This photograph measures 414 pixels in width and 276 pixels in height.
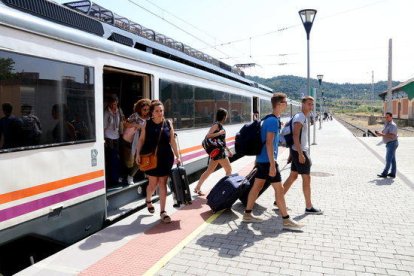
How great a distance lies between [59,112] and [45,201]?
1.02 metres

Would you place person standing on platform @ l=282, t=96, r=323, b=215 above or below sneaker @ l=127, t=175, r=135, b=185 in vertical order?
above

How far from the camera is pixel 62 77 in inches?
180

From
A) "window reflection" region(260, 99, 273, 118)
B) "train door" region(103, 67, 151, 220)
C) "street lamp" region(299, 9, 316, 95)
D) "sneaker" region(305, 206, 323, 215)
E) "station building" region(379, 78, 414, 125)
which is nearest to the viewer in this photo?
"train door" region(103, 67, 151, 220)

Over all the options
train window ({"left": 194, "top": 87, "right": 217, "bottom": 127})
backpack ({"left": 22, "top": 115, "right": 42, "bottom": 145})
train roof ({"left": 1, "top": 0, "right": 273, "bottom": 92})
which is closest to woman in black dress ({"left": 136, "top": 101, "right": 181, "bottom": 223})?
train roof ({"left": 1, "top": 0, "right": 273, "bottom": 92})

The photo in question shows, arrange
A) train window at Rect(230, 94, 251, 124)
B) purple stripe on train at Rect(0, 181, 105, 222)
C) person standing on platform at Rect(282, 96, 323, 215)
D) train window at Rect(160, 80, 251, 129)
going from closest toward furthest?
1. purple stripe on train at Rect(0, 181, 105, 222)
2. person standing on platform at Rect(282, 96, 323, 215)
3. train window at Rect(160, 80, 251, 129)
4. train window at Rect(230, 94, 251, 124)

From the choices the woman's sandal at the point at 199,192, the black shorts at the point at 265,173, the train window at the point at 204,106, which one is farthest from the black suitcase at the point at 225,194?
the train window at the point at 204,106

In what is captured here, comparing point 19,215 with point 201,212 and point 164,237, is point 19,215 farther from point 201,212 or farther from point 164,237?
point 201,212

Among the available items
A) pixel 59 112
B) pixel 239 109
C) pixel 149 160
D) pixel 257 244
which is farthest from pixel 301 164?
pixel 239 109

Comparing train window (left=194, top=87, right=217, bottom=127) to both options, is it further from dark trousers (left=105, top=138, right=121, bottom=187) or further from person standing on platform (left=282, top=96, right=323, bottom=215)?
person standing on platform (left=282, top=96, right=323, bottom=215)

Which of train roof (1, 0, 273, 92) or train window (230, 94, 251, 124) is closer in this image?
train roof (1, 0, 273, 92)

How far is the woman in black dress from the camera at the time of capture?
5387mm

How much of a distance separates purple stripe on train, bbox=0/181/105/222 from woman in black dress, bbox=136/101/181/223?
728 millimetres

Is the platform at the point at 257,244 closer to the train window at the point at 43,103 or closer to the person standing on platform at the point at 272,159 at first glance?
the person standing on platform at the point at 272,159

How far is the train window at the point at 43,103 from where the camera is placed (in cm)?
382
